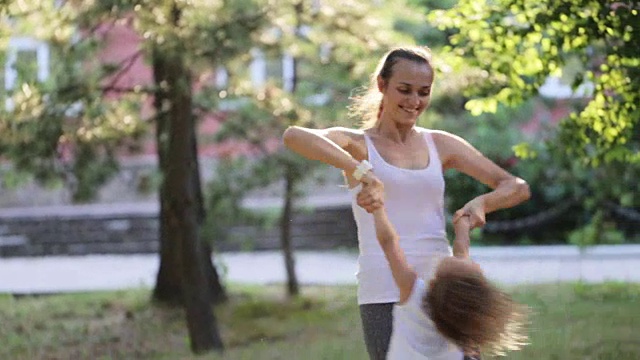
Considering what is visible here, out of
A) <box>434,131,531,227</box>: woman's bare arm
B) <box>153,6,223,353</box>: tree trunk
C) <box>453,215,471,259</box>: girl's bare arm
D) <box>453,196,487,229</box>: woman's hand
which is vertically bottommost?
<box>153,6,223,353</box>: tree trunk

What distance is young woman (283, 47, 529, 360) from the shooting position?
412 centimetres

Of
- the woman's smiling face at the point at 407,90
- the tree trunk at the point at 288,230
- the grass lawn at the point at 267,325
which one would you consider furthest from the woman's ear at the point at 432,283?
the tree trunk at the point at 288,230

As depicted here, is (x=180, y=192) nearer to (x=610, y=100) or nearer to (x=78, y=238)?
(x=610, y=100)

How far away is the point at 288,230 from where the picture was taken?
567 inches

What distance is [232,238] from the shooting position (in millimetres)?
14297

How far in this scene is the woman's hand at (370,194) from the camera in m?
3.94

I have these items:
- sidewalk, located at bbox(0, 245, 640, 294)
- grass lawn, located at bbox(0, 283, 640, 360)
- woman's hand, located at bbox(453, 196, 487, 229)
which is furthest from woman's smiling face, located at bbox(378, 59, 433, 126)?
sidewalk, located at bbox(0, 245, 640, 294)

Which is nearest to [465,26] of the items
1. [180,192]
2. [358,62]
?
[180,192]

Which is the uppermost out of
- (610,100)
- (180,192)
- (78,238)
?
(610,100)

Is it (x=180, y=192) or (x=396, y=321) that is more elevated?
(x=396, y=321)

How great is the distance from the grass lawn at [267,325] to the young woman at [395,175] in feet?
15.7

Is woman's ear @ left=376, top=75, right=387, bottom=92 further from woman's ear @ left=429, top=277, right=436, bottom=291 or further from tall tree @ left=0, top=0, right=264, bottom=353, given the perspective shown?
tall tree @ left=0, top=0, right=264, bottom=353

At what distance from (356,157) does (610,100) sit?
15.1 ft

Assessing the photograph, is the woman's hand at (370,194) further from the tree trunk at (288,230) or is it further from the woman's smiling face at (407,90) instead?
the tree trunk at (288,230)
